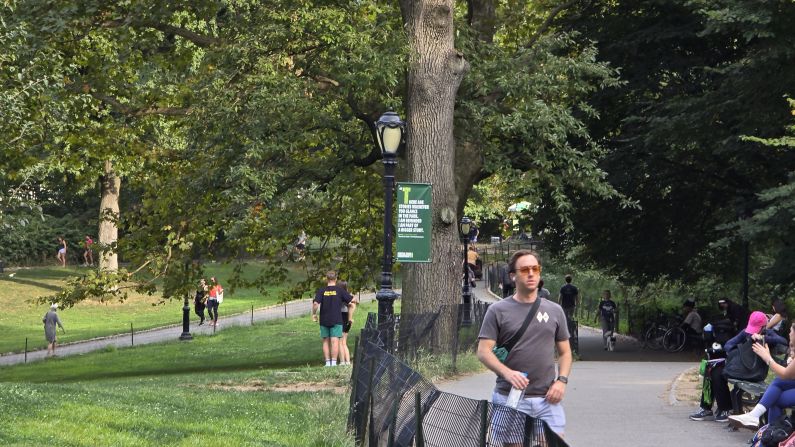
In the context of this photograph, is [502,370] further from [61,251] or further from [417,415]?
[61,251]

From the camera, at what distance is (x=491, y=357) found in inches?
323

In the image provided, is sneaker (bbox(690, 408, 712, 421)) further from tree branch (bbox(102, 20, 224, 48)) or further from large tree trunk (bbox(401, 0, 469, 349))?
tree branch (bbox(102, 20, 224, 48))

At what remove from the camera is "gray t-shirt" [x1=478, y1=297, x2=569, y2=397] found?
27.3ft

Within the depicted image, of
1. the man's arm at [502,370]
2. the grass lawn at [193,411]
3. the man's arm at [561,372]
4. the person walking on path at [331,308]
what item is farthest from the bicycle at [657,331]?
the man's arm at [502,370]

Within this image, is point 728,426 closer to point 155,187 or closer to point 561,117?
point 561,117

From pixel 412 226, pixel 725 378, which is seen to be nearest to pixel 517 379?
pixel 725 378

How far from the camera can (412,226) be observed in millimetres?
21500

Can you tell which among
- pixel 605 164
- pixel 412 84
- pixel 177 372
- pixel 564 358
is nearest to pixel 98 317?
pixel 177 372

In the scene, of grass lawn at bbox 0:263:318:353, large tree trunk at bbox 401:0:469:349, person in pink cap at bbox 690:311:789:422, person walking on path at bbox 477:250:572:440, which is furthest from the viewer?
grass lawn at bbox 0:263:318:353

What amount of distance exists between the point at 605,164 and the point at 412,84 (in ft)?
27.8

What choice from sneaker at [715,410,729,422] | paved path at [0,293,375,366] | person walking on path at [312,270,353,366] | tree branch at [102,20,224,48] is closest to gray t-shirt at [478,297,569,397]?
sneaker at [715,410,729,422]

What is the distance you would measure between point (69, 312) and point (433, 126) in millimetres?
35833

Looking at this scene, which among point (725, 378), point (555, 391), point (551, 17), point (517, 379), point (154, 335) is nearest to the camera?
point (517, 379)

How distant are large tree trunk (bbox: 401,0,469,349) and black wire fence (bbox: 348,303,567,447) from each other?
10.1 m
